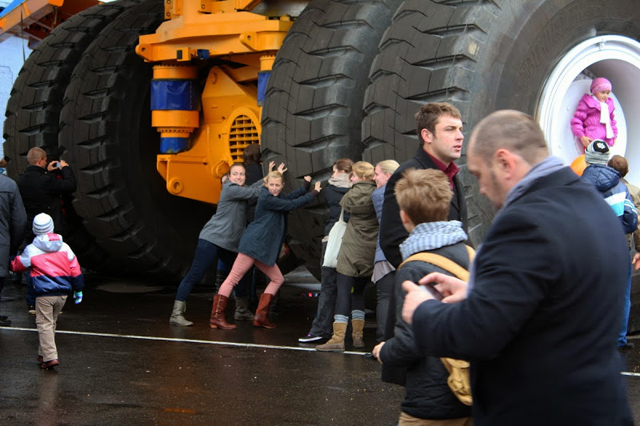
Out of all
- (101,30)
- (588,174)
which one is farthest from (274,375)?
(101,30)

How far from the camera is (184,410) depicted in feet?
17.1

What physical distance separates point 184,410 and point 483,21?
116 inches

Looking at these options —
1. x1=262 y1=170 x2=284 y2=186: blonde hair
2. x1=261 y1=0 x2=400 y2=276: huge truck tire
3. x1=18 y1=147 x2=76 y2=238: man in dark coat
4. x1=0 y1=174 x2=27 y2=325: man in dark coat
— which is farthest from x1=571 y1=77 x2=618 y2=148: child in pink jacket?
x1=18 y1=147 x2=76 y2=238: man in dark coat

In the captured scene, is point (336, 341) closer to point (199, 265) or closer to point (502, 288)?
point (199, 265)

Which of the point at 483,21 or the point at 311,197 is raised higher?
the point at 483,21

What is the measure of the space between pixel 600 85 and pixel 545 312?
5.11 m

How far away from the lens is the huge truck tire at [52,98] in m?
10.1

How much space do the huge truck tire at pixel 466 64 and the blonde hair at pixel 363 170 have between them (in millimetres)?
95

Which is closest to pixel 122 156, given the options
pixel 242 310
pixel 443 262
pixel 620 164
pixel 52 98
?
pixel 52 98

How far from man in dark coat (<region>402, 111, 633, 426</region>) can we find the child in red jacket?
168 inches

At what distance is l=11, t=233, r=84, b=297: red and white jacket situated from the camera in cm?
639

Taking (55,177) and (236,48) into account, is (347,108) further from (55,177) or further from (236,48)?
(55,177)

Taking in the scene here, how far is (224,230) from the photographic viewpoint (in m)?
8.22

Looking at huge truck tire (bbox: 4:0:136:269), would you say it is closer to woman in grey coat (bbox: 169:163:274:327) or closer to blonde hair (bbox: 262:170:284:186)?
woman in grey coat (bbox: 169:163:274:327)
